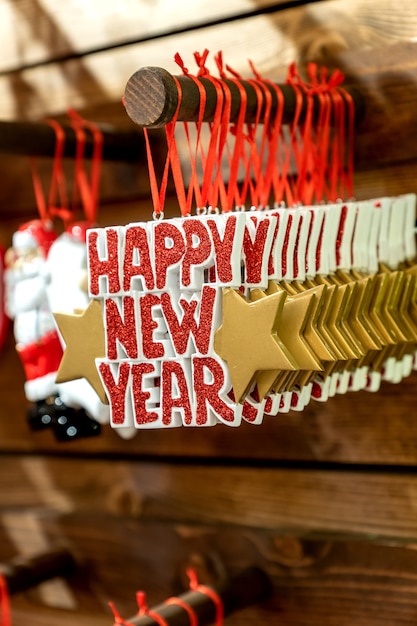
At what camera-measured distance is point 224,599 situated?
3.08 feet

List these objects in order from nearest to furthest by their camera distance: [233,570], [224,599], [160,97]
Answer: [160,97], [224,599], [233,570]

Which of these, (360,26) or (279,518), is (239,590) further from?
(360,26)

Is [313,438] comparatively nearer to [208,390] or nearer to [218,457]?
[218,457]

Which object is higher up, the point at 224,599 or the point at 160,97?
the point at 160,97

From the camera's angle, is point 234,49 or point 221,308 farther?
point 234,49

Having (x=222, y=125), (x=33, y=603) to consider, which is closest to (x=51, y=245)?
(x=222, y=125)

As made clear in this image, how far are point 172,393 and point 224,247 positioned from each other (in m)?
0.12

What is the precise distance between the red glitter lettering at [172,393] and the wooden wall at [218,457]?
35cm

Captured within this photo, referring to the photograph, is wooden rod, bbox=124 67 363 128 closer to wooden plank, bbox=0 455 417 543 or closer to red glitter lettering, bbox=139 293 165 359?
red glitter lettering, bbox=139 293 165 359

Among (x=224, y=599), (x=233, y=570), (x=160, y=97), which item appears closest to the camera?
(x=160, y=97)

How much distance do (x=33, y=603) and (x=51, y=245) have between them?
0.53 meters

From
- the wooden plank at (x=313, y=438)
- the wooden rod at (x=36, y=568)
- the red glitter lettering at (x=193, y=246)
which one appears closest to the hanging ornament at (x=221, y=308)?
the red glitter lettering at (x=193, y=246)

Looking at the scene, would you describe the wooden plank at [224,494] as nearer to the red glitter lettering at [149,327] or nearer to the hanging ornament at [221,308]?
the hanging ornament at [221,308]

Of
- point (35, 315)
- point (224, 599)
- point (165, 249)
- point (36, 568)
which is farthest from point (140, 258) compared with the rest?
point (36, 568)
